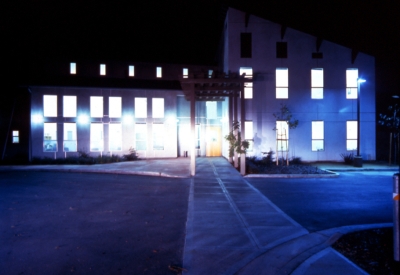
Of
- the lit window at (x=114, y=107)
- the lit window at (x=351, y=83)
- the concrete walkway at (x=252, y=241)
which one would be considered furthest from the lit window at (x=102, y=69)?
the concrete walkway at (x=252, y=241)

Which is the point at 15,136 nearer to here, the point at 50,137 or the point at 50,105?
the point at 50,137

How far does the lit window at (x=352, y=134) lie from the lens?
21.1m

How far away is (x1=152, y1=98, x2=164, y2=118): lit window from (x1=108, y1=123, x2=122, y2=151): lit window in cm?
309

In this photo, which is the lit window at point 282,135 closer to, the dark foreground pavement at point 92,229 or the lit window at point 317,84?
the lit window at point 317,84

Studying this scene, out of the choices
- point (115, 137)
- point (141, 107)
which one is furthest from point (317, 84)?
point (115, 137)

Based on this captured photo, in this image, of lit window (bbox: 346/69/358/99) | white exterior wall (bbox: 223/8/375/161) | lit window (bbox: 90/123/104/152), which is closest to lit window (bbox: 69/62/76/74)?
lit window (bbox: 90/123/104/152)

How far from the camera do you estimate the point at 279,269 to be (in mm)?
4738

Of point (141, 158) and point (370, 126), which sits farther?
point (141, 158)

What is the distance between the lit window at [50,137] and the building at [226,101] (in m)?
0.07

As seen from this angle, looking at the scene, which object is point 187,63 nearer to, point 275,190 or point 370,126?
point 370,126

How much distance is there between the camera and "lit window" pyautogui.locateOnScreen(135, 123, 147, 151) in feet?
83.4

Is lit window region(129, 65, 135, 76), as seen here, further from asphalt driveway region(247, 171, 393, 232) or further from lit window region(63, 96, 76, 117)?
asphalt driveway region(247, 171, 393, 232)

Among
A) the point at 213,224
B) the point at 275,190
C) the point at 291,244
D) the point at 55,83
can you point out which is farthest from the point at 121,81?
the point at 291,244

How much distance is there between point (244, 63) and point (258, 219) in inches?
589
